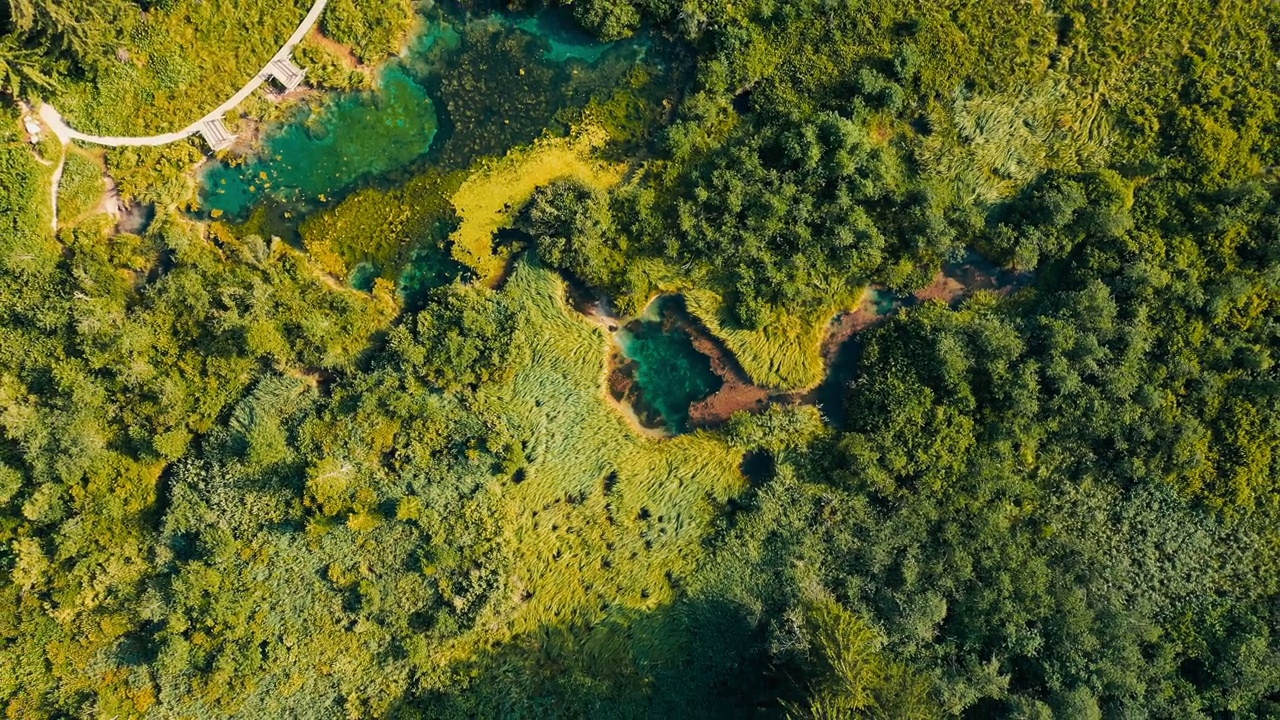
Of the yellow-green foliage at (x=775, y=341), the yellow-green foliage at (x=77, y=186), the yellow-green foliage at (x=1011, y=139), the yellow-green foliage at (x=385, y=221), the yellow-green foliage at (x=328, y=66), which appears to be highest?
the yellow-green foliage at (x=1011, y=139)

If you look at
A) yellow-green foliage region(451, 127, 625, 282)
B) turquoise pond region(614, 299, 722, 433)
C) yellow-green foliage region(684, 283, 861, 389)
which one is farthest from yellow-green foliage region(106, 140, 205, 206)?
yellow-green foliage region(684, 283, 861, 389)

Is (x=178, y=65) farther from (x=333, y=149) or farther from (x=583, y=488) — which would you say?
(x=583, y=488)

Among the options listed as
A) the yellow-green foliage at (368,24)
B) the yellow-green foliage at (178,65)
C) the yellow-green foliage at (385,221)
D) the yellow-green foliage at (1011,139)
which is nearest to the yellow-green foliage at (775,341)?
the yellow-green foliage at (1011,139)

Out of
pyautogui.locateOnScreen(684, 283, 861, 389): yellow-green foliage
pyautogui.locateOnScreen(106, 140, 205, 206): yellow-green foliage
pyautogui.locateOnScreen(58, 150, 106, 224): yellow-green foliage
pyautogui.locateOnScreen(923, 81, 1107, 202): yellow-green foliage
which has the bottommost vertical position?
pyautogui.locateOnScreen(58, 150, 106, 224): yellow-green foliage

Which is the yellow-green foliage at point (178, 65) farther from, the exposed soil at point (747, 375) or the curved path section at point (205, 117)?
the exposed soil at point (747, 375)

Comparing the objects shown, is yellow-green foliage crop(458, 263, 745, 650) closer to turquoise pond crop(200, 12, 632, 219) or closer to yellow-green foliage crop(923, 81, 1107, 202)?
turquoise pond crop(200, 12, 632, 219)

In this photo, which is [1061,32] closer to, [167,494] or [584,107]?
[584,107]
